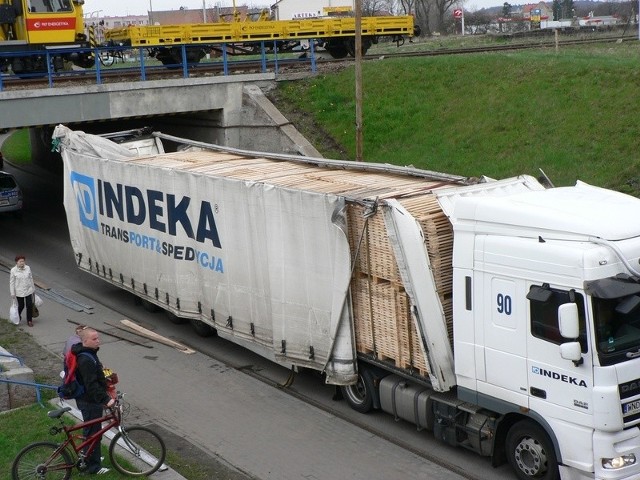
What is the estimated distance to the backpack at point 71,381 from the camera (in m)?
8.90

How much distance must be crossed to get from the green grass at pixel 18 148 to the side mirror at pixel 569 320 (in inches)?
1389

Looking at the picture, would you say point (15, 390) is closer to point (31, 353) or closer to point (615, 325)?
point (31, 353)

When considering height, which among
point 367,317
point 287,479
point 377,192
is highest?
point 377,192

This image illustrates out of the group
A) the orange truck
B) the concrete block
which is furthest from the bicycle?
the orange truck

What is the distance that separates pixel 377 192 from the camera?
10883 mm

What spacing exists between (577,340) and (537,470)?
166cm

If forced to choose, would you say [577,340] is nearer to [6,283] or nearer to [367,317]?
[367,317]

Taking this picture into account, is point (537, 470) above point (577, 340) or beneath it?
beneath

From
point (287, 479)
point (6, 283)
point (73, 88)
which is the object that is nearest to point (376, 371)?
point (287, 479)

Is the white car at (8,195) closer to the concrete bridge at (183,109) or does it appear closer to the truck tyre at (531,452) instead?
the concrete bridge at (183,109)

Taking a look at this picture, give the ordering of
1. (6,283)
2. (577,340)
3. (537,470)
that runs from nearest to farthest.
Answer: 1. (577,340)
2. (537,470)
3. (6,283)

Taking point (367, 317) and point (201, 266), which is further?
point (201, 266)

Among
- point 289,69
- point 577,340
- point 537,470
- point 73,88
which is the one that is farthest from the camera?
point 289,69

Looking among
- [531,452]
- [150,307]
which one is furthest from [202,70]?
[531,452]
